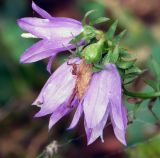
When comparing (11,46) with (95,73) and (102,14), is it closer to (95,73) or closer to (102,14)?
(102,14)

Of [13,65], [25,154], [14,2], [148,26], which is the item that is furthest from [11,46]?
[148,26]

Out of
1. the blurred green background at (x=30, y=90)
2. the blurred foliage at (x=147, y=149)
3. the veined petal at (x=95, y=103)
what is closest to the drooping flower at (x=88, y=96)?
the veined petal at (x=95, y=103)

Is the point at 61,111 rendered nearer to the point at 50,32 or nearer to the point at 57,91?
the point at 57,91

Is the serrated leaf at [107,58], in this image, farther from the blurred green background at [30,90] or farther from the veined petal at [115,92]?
the blurred green background at [30,90]

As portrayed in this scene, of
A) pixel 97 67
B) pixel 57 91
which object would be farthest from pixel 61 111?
pixel 97 67

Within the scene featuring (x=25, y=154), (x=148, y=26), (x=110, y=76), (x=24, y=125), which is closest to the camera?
(x=110, y=76)

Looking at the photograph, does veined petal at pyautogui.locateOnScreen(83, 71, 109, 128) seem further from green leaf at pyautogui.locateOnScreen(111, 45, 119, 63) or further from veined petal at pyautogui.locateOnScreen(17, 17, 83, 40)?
veined petal at pyautogui.locateOnScreen(17, 17, 83, 40)
